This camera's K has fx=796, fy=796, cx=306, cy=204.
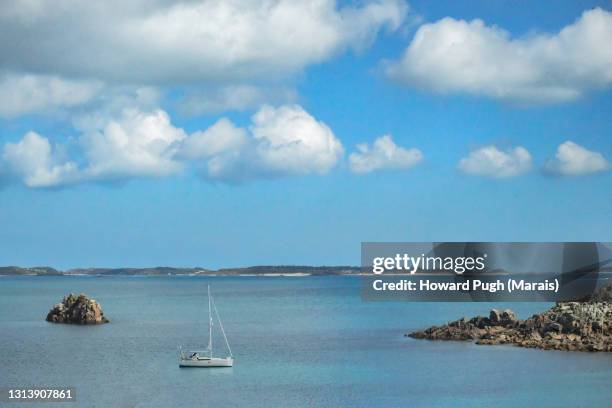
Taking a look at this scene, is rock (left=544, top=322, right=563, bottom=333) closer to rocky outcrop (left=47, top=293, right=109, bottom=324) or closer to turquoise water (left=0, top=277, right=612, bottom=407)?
turquoise water (left=0, top=277, right=612, bottom=407)

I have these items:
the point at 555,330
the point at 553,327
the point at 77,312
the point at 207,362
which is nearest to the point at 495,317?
the point at 553,327

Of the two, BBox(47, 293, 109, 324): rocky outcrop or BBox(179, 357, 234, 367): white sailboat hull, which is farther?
BBox(47, 293, 109, 324): rocky outcrop

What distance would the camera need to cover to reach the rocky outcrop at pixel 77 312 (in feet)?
376

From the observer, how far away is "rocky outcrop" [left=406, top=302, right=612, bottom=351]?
7975 cm

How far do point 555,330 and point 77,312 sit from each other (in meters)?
67.1

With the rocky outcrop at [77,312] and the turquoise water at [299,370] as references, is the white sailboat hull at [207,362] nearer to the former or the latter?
the turquoise water at [299,370]

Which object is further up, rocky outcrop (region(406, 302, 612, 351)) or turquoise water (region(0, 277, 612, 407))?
rocky outcrop (region(406, 302, 612, 351))

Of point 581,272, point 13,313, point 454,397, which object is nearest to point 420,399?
point 454,397

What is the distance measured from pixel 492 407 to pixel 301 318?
78.8m

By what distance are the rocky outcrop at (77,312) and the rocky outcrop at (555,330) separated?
5053 cm

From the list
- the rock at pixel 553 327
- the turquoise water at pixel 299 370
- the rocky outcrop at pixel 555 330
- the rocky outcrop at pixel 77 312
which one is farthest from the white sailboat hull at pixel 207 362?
A: the rocky outcrop at pixel 77 312

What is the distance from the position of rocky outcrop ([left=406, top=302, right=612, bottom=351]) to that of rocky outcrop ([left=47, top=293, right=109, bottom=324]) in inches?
1990

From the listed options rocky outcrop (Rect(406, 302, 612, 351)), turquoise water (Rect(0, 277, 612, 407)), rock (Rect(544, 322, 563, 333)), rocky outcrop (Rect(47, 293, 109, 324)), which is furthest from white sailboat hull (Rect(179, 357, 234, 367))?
rocky outcrop (Rect(47, 293, 109, 324))

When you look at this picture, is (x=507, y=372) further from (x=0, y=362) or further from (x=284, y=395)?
(x=0, y=362)
